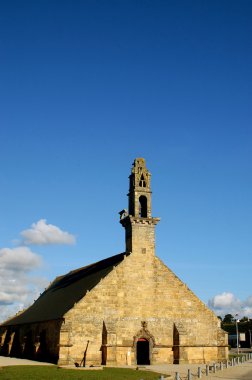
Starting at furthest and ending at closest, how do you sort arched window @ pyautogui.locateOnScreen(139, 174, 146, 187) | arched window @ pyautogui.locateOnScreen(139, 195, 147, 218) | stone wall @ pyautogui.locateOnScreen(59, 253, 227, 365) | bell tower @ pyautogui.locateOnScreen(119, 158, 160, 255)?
arched window @ pyautogui.locateOnScreen(139, 174, 146, 187)
arched window @ pyautogui.locateOnScreen(139, 195, 147, 218)
bell tower @ pyautogui.locateOnScreen(119, 158, 160, 255)
stone wall @ pyautogui.locateOnScreen(59, 253, 227, 365)

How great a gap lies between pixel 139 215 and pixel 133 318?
10.0 meters

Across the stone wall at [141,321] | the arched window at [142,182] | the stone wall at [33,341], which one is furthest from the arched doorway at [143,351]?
the arched window at [142,182]

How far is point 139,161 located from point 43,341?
1991 centimetres

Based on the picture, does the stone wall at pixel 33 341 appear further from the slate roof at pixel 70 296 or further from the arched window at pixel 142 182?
the arched window at pixel 142 182

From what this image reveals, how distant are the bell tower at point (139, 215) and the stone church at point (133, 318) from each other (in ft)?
0.31

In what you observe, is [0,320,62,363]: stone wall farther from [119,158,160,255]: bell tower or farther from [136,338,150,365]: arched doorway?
[119,158,160,255]: bell tower

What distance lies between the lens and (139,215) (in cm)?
4253

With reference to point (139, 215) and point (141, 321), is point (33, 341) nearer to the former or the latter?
point (141, 321)

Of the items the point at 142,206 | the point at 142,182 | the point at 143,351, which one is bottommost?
the point at 143,351

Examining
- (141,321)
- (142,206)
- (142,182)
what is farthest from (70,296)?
(142,182)

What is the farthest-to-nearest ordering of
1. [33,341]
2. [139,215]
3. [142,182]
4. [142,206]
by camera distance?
[142,182] → [142,206] → [139,215] → [33,341]

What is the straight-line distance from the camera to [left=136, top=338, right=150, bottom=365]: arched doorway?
125 feet

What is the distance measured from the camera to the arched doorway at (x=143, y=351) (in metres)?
38.0

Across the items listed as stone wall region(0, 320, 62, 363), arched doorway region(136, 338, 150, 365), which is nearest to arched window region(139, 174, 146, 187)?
arched doorway region(136, 338, 150, 365)
